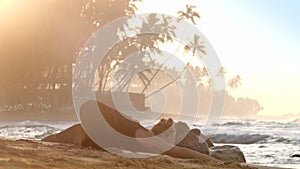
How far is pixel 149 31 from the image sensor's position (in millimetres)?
44375

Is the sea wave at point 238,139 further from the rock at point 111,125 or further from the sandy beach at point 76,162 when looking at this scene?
the sandy beach at point 76,162

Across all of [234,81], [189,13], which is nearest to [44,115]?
[189,13]

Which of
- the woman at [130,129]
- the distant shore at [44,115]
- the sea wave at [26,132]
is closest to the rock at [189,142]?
the woman at [130,129]

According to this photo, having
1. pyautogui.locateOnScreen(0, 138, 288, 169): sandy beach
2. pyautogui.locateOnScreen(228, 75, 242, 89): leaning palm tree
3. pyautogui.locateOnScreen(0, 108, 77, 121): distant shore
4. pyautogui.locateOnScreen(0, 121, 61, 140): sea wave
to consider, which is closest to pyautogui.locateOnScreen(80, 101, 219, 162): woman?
pyautogui.locateOnScreen(0, 138, 288, 169): sandy beach

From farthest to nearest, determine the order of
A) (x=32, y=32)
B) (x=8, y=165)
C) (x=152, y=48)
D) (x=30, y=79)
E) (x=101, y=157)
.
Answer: (x=152, y=48)
(x=30, y=79)
(x=32, y=32)
(x=101, y=157)
(x=8, y=165)

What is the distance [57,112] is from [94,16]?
814 cm

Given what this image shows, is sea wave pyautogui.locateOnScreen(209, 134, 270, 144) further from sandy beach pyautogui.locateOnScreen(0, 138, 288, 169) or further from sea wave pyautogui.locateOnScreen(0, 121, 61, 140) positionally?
sandy beach pyautogui.locateOnScreen(0, 138, 288, 169)

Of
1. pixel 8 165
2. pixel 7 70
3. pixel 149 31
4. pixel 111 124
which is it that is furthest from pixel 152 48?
pixel 8 165

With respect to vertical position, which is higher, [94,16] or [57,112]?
[94,16]

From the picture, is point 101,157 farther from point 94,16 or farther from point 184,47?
point 184,47

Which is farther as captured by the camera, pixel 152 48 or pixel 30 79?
pixel 152 48

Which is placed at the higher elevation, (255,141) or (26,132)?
(26,132)

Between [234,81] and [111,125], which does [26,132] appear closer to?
[111,125]

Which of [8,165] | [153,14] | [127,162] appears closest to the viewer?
[8,165]
